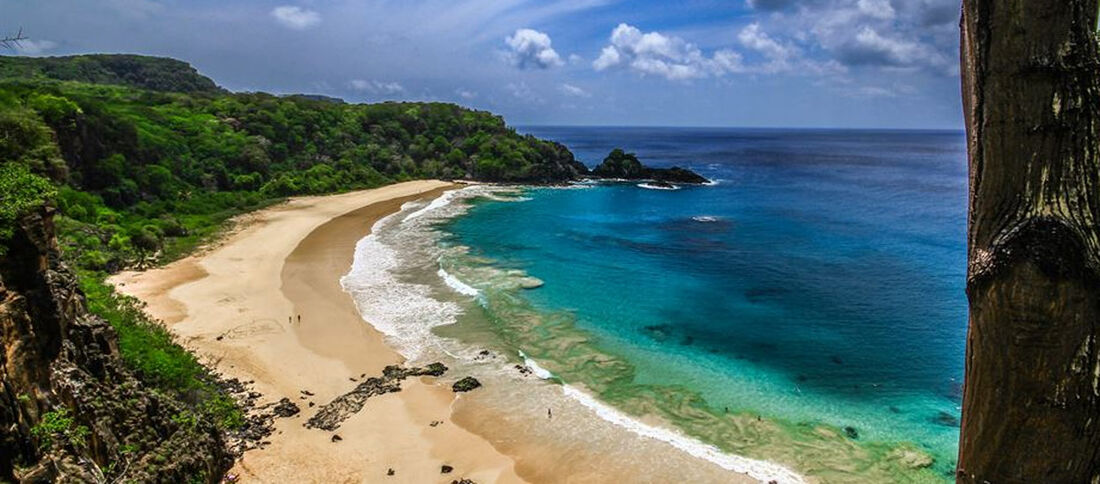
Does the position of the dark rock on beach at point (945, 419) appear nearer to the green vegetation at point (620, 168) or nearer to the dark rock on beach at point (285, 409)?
the dark rock on beach at point (285, 409)

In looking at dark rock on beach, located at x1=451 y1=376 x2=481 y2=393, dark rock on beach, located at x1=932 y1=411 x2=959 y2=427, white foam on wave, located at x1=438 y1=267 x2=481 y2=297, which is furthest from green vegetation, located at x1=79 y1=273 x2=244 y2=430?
dark rock on beach, located at x1=932 y1=411 x2=959 y2=427

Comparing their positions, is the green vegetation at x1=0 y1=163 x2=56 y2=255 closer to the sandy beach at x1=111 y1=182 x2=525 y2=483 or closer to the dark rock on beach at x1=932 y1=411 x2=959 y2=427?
the sandy beach at x1=111 y1=182 x2=525 y2=483

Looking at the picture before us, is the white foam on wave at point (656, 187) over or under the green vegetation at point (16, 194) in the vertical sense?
under

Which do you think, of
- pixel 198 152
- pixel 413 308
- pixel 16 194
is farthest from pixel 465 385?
pixel 198 152

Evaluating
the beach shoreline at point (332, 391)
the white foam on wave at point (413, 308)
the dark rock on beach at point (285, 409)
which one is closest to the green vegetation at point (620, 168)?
the white foam on wave at point (413, 308)

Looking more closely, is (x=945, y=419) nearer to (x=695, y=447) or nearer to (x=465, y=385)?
(x=695, y=447)

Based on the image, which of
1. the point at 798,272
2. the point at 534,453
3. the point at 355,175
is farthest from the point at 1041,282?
the point at 355,175

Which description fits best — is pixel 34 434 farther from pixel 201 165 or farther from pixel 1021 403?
pixel 201 165
